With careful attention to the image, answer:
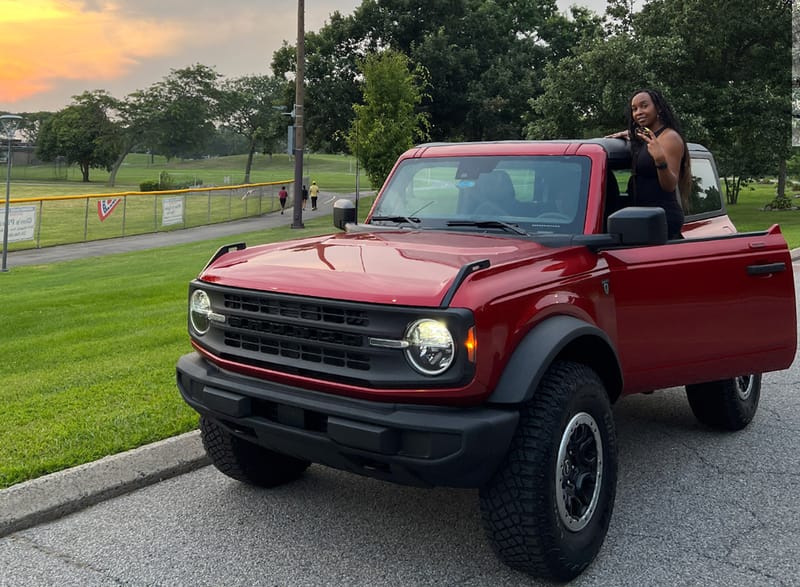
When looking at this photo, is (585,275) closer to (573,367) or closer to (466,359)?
(573,367)

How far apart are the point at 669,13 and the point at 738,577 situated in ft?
100

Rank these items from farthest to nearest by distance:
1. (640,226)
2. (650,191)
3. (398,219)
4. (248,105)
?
(248,105)
(398,219)
(650,191)
(640,226)

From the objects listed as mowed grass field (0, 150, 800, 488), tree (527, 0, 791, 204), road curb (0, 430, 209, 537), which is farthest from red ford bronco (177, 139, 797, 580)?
tree (527, 0, 791, 204)

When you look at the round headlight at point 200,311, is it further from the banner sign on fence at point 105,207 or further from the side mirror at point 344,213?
the banner sign on fence at point 105,207

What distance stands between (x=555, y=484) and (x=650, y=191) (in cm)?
214

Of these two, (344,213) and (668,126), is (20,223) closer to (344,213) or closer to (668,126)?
(344,213)

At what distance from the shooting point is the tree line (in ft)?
89.8

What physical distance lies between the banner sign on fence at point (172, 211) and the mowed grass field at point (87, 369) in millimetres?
15879

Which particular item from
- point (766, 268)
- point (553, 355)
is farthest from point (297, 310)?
point (766, 268)

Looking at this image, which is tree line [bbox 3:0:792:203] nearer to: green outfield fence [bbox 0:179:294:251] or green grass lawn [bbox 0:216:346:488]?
green outfield fence [bbox 0:179:294:251]

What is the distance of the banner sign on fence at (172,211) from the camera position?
30.2 metres

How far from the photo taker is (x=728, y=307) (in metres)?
4.52

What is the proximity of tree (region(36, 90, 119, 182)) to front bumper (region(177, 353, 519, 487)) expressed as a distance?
9705 centimetres

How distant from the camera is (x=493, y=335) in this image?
3.09 meters
